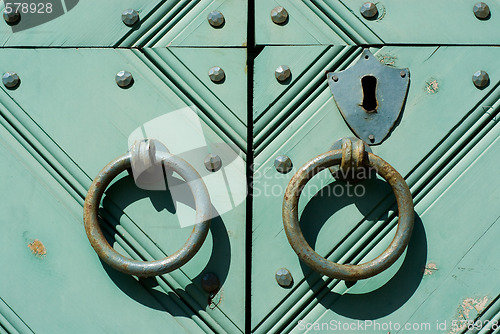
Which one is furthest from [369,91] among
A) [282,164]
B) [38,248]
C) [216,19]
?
[38,248]

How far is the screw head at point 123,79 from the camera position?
129 centimetres

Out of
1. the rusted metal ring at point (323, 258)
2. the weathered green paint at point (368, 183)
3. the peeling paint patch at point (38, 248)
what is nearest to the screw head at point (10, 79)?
the peeling paint patch at point (38, 248)

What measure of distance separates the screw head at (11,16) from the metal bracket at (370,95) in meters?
0.62

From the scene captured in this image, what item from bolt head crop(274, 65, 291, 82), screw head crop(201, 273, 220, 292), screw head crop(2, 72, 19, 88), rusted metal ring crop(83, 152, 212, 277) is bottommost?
screw head crop(201, 273, 220, 292)

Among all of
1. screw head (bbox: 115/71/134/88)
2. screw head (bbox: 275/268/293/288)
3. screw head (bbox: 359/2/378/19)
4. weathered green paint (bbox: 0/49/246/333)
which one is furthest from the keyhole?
screw head (bbox: 115/71/134/88)

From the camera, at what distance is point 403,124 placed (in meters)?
1.26

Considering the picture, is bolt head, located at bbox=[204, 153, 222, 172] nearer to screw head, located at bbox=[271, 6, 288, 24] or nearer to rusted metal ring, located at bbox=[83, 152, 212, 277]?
rusted metal ring, located at bbox=[83, 152, 212, 277]

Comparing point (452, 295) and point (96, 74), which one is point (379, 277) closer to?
point (452, 295)

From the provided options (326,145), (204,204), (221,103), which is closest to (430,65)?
(326,145)

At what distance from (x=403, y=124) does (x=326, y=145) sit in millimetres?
148

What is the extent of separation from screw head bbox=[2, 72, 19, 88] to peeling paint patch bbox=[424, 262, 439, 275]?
2.76 feet

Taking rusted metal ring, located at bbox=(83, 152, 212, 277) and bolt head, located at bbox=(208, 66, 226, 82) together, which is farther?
bolt head, located at bbox=(208, 66, 226, 82)

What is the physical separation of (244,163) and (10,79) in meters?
0.48

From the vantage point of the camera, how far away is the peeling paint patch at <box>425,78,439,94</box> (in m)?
1.28
